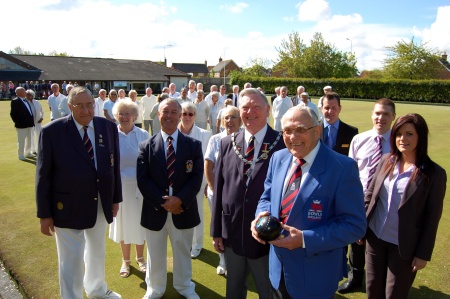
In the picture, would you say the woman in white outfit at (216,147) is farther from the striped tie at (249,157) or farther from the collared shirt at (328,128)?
the collared shirt at (328,128)

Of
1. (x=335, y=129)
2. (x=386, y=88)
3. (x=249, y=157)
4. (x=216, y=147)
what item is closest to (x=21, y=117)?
(x=216, y=147)

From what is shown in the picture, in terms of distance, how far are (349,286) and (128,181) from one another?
3.03 metres

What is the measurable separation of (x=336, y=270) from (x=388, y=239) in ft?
3.12

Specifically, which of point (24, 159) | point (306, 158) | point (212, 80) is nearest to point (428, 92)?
point (212, 80)

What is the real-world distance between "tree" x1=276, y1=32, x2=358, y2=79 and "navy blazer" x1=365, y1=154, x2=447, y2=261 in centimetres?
6103

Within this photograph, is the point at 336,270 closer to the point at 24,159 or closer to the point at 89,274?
the point at 89,274

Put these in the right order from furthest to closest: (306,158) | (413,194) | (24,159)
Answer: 1. (24,159)
2. (413,194)
3. (306,158)

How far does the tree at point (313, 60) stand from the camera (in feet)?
202

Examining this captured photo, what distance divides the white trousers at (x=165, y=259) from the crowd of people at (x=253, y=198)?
1cm

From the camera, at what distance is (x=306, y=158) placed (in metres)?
2.58

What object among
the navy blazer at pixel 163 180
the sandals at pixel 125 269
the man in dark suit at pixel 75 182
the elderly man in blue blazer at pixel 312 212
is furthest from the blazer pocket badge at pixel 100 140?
the elderly man in blue blazer at pixel 312 212

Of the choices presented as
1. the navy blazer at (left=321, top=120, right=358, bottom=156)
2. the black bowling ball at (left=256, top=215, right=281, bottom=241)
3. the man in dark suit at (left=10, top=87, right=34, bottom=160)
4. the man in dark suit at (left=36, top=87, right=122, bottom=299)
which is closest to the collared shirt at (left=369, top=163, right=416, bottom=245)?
the black bowling ball at (left=256, top=215, right=281, bottom=241)

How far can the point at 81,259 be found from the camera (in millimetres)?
3803

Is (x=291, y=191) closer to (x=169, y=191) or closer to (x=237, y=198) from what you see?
(x=237, y=198)
